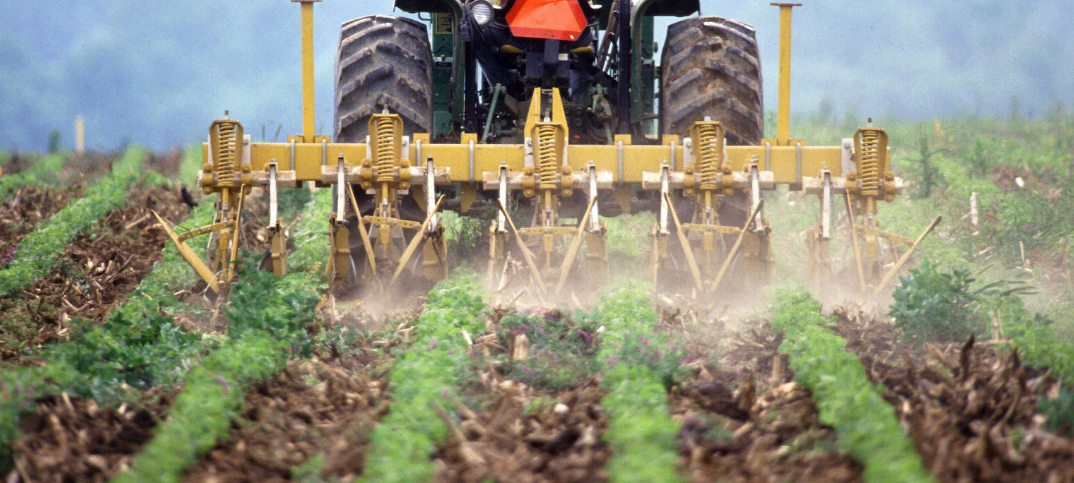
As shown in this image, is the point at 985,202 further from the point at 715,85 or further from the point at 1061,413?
the point at 1061,413

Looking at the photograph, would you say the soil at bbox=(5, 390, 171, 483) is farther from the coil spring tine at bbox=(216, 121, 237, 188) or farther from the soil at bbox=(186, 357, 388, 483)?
the coil spring tine at bbox=(216, 121, 237, 188)

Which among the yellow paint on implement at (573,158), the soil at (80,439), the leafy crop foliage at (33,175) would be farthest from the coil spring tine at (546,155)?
the leafy crop foliage at (33,175)

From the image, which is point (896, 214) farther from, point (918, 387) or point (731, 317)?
point (918, 387)

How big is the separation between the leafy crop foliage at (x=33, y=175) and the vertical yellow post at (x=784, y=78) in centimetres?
881

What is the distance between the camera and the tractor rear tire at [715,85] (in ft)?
27.3

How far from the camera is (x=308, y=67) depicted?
824cm

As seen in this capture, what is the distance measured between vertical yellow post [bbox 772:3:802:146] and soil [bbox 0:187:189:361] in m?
4.53

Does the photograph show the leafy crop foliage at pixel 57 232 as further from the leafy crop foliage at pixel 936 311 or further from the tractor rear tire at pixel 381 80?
the leafy crop foliage at pixel 936 311

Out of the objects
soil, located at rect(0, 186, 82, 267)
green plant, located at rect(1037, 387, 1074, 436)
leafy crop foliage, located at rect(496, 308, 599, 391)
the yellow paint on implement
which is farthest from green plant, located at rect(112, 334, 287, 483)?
soil, located at rect(0, 186, 82, 267)

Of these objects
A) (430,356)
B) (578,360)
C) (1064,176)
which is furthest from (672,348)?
(1064,176)

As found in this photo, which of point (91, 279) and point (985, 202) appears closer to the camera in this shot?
point (91, 279)

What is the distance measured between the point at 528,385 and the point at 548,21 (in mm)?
3407

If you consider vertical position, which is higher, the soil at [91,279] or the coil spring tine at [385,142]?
the coil spring tine at [385,142]

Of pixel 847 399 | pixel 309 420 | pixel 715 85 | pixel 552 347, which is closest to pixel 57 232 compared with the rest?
pixel 715 85
